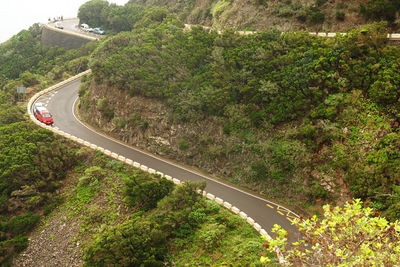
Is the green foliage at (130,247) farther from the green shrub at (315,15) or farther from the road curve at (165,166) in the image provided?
the green shrub at (315,15)

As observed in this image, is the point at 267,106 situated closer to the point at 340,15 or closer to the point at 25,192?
the point at 340,15

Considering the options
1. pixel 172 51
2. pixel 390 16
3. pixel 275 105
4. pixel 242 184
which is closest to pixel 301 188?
pixel 242 184

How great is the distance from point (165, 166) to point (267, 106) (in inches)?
504

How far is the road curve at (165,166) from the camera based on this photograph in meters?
25.9

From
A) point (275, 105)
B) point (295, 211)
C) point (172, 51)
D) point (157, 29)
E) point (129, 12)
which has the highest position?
point (129, 12)

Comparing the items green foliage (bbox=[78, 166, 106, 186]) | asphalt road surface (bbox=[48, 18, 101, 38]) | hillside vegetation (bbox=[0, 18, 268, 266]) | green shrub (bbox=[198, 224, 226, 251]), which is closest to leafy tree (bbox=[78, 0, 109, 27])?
asphalt road surface (bbox=[48, 18, 101, 38])

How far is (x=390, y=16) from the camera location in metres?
30.8

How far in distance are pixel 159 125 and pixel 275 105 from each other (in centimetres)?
1377

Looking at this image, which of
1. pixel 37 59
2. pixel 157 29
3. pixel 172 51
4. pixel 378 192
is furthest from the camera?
pixel 37 59

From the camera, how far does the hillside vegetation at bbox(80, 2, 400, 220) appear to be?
83.8 ft

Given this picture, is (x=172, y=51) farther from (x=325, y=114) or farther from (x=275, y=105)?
(x=325, y=114)

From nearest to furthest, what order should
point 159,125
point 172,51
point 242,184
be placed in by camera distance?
point 242,184 < point 159,125 < point 172,51

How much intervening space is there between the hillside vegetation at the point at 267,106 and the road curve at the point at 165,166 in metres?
1.25

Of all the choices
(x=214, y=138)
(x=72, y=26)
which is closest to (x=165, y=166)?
(x=214, y=138)
